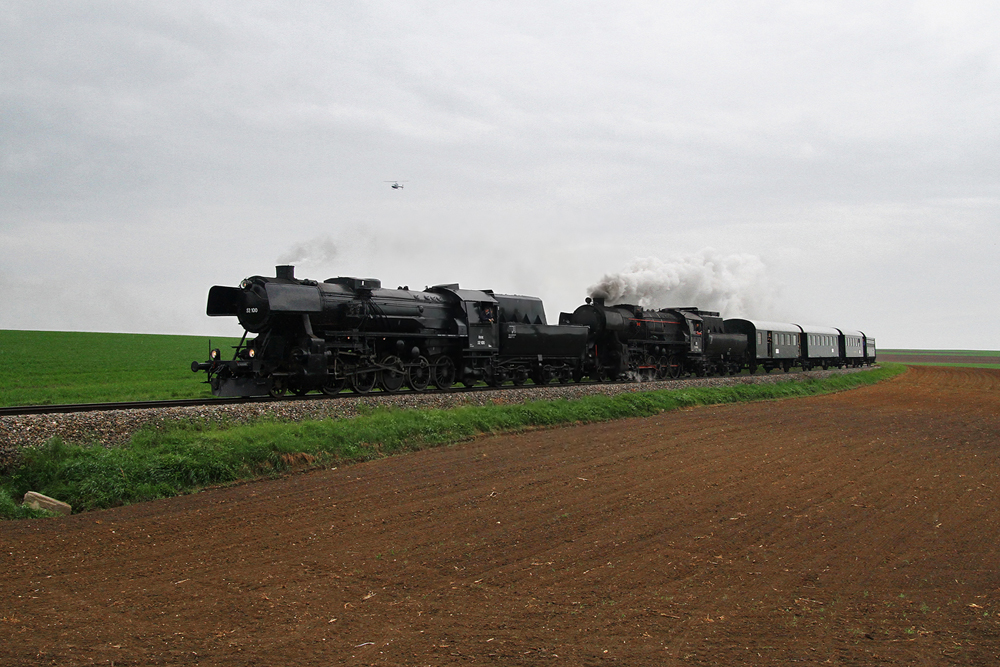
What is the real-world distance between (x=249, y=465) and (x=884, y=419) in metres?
18.8

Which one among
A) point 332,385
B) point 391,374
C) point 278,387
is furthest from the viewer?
point 391,374

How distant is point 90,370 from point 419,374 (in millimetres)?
29301

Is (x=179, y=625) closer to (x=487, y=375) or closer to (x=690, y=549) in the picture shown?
(x=690, y=549)

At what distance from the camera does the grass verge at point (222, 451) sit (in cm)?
1197

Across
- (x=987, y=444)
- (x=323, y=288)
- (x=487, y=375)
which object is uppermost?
(x=323, y=288)

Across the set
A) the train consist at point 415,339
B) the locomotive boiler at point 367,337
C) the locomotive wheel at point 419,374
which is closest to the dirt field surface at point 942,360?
the train consist at point 415,339

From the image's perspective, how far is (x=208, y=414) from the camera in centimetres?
1564

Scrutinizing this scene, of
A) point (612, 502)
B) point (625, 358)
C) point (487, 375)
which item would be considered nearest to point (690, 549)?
point (612, 502)

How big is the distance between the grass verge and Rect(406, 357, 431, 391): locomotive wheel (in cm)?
316

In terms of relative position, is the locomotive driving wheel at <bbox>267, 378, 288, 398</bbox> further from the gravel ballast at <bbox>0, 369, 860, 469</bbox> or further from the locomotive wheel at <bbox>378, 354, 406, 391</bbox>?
the locomotive wheel at <bbox>378, 354, 406, 391</bbox>

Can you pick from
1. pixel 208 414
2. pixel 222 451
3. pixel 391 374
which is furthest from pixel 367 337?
pixel 222 451

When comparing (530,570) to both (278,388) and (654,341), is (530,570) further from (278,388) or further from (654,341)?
(654,341)

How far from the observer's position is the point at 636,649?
20.5 feet

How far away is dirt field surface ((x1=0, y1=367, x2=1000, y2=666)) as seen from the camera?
249 inches
